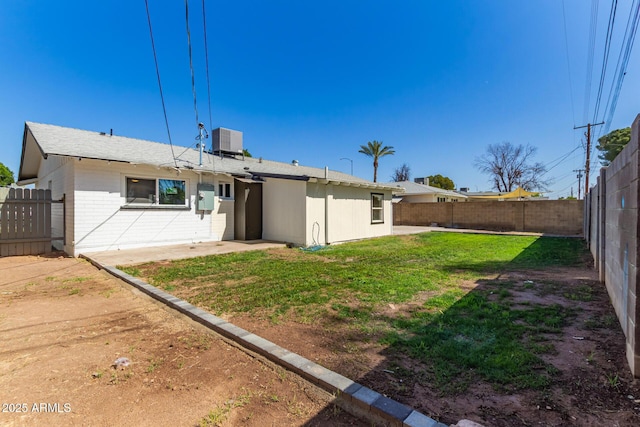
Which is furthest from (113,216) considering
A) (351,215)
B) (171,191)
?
(351,215)

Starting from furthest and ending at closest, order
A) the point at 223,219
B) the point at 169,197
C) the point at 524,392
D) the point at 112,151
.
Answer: the point at 223,219 → the point at 169,197 → the point at 112,151 → the point at 524,392

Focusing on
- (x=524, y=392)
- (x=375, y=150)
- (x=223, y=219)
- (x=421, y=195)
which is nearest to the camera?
(x=524, y=392)

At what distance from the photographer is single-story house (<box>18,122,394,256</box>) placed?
27.3 feet

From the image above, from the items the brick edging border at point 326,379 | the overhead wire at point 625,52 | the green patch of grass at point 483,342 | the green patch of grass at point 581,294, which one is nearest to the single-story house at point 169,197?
the brick edging border at point 326,379

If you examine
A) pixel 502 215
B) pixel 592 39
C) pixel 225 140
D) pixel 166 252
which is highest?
pixel 592 39

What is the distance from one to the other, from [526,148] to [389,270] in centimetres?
4272

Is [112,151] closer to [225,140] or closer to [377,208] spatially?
[225,140]

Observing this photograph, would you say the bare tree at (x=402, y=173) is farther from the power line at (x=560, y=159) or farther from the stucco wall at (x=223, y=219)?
the stucco wall at (x=223, y=219)

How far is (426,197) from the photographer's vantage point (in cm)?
2825

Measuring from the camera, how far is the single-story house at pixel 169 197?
8.33 m

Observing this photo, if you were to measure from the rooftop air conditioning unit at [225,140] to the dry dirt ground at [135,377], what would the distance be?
1123 centimetres

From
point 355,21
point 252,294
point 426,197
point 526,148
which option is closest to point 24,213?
point 252,294

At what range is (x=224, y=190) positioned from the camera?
37.1ft

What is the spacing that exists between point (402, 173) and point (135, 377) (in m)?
51.8
